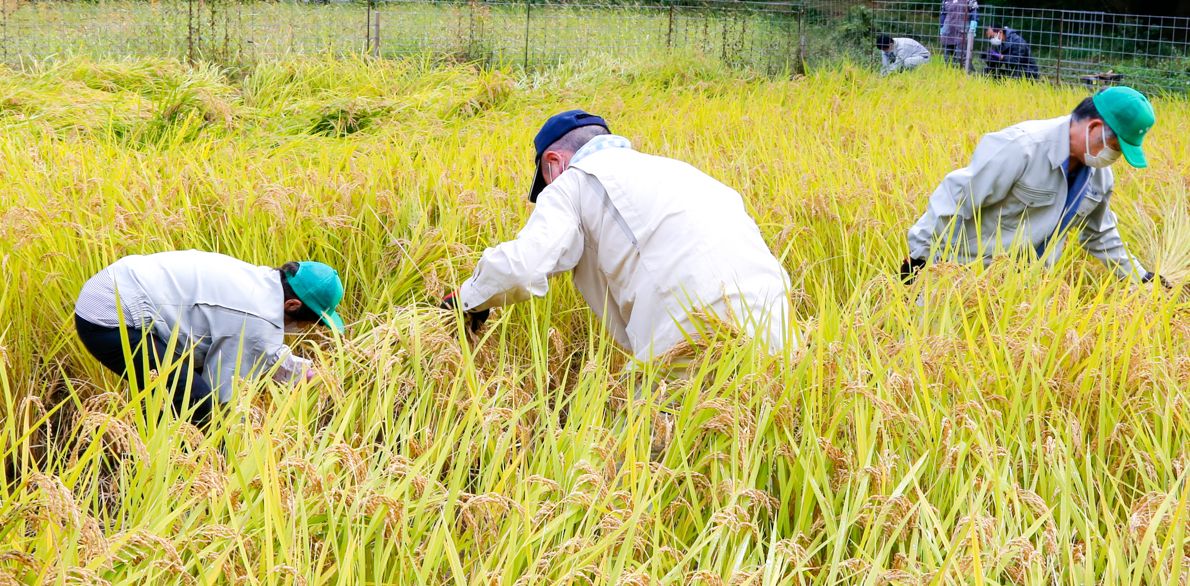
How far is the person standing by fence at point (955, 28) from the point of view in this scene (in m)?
11.3

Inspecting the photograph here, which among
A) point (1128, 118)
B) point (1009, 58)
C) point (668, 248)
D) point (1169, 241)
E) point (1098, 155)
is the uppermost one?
point (1009, 58)

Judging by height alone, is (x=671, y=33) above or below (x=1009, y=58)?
above

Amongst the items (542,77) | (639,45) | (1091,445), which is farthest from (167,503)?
(639,45)

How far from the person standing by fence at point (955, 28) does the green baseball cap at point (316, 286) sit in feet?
32.4

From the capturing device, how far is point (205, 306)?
277cm

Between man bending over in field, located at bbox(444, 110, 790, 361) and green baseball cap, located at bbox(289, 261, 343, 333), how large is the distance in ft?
1.24

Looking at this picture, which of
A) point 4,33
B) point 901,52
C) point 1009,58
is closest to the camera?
point 4,33

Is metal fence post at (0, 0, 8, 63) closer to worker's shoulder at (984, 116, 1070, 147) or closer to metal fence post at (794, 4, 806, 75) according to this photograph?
metal fence post at (794, 4, 806, 75)

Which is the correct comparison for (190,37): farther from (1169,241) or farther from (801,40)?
(1169,241)

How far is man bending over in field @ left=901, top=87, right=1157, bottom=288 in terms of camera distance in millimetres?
3438

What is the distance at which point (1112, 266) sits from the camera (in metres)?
3.58

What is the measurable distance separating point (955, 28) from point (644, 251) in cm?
1030

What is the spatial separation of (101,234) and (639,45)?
7.33 meters

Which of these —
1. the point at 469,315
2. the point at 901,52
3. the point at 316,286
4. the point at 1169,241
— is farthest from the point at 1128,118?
the point at 901,52
